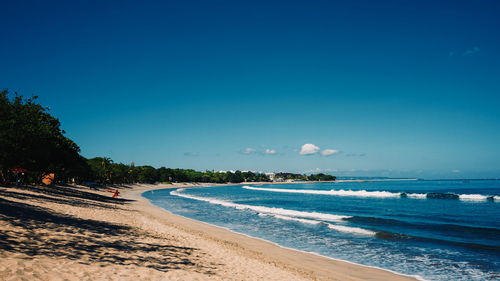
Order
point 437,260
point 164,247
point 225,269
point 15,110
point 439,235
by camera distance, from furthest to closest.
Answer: point 15,110, point 439,235, point 437,260, point 164,247, point 225,269

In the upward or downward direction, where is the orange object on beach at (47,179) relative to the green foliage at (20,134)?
downward

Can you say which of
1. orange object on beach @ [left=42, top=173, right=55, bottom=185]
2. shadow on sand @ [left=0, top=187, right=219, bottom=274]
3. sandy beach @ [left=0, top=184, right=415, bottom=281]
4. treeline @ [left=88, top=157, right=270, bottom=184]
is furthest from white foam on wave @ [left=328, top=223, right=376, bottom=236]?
treeline @ [left=88, top=157, right=270, bottom=184]

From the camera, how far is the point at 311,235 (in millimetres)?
21594

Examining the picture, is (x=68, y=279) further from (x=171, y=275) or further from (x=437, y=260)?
(x=437, y=260)

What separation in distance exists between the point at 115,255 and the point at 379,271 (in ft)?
38.6

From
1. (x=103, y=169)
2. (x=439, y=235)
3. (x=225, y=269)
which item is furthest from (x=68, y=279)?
(x=103, y=169)

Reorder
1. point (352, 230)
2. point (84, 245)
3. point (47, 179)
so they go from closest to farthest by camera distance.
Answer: point (84, 245) < point (352, 230) < point (47, 179)

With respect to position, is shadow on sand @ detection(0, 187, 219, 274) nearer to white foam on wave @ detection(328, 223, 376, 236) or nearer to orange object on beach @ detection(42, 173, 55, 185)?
white foam on wave @ detection(328, 223, 376, 236)

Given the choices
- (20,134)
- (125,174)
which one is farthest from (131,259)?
(125,174)

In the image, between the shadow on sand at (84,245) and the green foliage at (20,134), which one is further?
the green foliage at (20,134)

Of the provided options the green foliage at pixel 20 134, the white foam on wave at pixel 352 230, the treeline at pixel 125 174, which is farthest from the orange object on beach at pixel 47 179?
the white foam on wave at pixel 352 230

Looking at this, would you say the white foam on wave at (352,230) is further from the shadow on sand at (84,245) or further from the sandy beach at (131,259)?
the shadow on sand at (84,245)

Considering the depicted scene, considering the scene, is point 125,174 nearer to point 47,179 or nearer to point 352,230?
point 47,179

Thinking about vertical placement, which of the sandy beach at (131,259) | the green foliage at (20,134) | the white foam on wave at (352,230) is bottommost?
the white foam on wave at (352,230)
